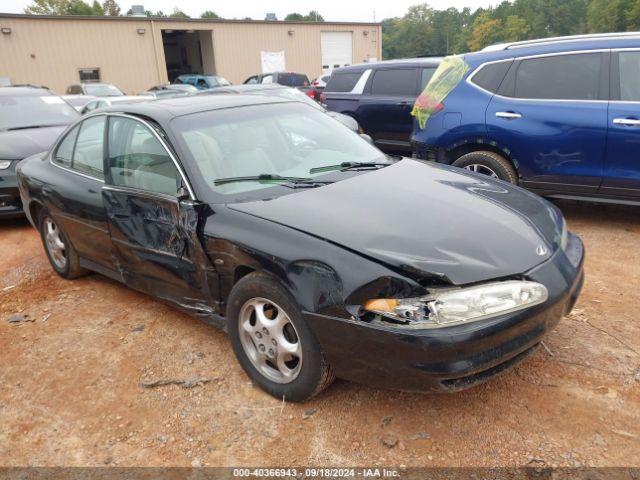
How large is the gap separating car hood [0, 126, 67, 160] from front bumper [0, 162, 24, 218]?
210 mm

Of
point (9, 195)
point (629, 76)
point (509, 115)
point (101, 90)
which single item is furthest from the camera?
point (101, 90)

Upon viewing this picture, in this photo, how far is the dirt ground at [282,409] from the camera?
2.49m

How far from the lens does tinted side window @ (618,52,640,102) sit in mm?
4863

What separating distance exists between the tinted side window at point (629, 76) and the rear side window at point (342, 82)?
4.71m

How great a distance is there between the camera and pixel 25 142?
6.97 m

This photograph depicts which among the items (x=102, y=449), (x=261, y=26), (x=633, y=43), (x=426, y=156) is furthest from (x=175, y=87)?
(x=102, y=449)

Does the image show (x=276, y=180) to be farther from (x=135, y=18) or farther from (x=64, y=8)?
(x=64, y=8)

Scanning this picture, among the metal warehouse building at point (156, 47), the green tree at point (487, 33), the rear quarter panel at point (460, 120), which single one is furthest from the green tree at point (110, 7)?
the rear quarter panel at point (460, 120)

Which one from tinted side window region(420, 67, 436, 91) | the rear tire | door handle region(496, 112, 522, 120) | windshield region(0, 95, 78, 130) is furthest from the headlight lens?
windshield region(0, 95, 78, 130)

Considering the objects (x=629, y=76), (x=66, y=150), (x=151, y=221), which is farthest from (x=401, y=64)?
(x=151, y=221)

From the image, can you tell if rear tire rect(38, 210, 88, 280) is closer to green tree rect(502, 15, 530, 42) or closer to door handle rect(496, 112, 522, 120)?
door handle rect(496, 112, 522, 120)

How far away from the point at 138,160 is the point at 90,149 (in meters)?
0.83

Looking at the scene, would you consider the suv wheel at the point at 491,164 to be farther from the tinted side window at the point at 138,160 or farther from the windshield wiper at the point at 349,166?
the tinted side window at the point at 138,160

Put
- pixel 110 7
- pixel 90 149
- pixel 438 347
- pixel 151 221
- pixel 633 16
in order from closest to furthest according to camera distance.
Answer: pixel 438 347 < pixel 151 221 < pixel 90 149 < pixel 633 16 < pixel 110 7
